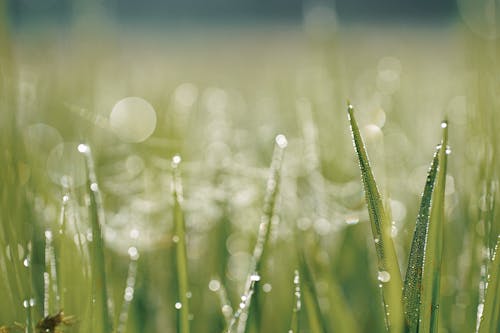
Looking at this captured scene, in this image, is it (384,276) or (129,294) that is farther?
(129,294)

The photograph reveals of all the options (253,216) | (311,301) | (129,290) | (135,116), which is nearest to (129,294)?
(129,290)

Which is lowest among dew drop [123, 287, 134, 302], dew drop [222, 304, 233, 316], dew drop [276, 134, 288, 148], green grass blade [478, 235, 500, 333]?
dew drop [222, 304, 233, 316]

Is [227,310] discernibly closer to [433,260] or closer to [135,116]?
[433,260]

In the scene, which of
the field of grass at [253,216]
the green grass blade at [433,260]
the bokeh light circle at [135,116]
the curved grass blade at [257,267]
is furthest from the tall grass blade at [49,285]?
the bokeh light circle at [135,116]

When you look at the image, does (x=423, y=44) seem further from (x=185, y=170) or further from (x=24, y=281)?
(x=24, y=281)

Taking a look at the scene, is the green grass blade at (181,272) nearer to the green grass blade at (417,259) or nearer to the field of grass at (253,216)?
the field of grass at (253,216)

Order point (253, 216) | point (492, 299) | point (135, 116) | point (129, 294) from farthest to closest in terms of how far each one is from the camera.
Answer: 1. point (135, 116)
2. point (253, 216)
3. point (129, 294)
4. point (492, 299)

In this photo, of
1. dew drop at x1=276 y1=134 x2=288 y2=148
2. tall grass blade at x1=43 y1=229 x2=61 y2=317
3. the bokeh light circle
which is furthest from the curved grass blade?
the bokeh light circle

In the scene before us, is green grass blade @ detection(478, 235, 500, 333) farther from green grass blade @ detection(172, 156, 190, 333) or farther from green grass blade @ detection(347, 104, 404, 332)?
green grass blade @ detection(172, 156, 190, 333)

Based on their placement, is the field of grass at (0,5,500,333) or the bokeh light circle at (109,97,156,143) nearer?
the field of grass at (0,5,500,333)
